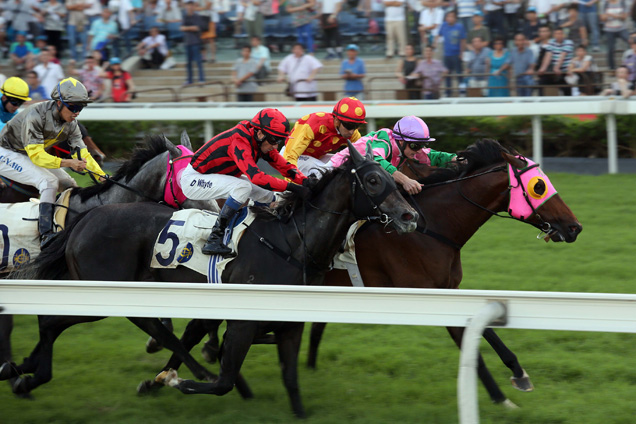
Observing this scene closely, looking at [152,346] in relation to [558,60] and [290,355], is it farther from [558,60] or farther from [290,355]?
[558,60]

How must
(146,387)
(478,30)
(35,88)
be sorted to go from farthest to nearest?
1. (35,88)
2. (478,30)
3. (146,387)

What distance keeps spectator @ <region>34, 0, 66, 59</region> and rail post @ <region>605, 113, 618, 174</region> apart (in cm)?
919

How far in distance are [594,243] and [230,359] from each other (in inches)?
172

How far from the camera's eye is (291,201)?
455 centimetres

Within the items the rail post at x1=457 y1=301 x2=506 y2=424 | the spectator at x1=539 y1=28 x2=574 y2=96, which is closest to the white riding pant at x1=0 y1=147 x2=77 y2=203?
the rail post at x1=457 y1=301 x2=506 y2=424

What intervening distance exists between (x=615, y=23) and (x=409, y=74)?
2729 millimetres

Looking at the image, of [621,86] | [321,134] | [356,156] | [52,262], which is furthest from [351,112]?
[621,86]

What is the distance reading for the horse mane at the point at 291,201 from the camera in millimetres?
4500

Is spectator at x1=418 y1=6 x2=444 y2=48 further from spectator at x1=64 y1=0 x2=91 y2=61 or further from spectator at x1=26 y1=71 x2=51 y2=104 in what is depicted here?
spectator at x1=64 y1=0 x2=91 y2=61

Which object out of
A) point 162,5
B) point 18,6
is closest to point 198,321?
point 162,5

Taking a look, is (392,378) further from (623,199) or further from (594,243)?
(623,199)

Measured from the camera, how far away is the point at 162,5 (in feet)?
43.1

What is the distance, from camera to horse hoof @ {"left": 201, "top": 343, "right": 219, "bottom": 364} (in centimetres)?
528

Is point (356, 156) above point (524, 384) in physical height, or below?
above
